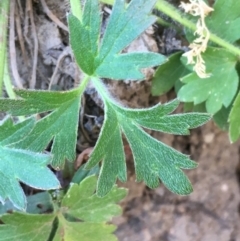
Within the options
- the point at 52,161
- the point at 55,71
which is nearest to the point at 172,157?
the point at 52,161

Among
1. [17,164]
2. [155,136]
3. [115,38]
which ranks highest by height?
[115,38]

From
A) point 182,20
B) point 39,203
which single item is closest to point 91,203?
point 39,203

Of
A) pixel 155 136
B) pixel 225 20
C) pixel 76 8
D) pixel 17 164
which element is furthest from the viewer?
pixel 155 136

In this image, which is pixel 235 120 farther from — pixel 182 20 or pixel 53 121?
pixel 53 121

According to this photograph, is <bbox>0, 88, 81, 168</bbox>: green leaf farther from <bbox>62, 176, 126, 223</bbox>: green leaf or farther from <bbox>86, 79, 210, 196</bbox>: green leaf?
<bbox>62, 176, 126, 223</bbox>: green leaf

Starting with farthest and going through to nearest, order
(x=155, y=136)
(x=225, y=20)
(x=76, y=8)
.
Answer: (x=155, y=136) < (x=225, y=20) < (x=76, y=8)

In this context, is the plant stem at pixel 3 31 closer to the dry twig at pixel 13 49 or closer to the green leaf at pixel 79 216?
the dry twig at pixel 13 49

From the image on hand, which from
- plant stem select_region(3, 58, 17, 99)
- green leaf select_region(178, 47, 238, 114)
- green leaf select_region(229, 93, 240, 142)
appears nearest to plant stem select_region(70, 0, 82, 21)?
plant stem select_region(3, 58, 17, 99)
